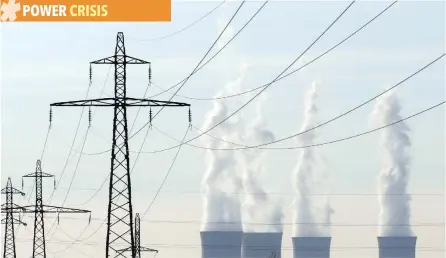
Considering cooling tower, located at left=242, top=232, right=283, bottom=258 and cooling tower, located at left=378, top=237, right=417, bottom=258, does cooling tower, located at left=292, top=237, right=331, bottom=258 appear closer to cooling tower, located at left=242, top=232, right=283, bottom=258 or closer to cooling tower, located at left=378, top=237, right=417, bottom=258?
cooling tower, located at left=242, top=232, right=283, bottom=258

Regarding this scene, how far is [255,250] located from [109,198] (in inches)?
4666

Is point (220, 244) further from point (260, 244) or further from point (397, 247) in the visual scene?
point (397, 247)

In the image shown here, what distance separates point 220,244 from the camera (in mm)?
145250

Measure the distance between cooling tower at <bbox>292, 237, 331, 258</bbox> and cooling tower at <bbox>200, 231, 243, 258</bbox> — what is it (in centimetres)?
817

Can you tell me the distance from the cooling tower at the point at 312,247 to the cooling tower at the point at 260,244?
4076 mm

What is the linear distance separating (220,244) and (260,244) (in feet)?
35.1

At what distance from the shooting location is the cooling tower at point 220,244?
14050cm

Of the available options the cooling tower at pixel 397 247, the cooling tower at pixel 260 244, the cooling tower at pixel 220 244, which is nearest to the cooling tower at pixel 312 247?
the cooling tower at pixel 260 244

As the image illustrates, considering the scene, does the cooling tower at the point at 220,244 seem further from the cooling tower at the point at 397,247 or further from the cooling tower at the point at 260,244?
the cooling tower at the point at 397,247

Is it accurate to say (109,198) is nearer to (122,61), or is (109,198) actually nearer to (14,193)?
(122,61)

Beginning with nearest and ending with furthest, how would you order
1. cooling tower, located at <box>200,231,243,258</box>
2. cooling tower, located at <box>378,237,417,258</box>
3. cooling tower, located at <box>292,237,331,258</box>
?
cooling tower, located at <box>200,231,243,258</box> → cooling tower, located at <box>378,237,417,258</box> → cooling tower, located at <box>292,237,331,258</box>

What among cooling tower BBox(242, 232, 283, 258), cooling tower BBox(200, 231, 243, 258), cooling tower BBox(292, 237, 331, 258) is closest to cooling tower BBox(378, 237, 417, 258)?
cooling tower BBox(292, 237, 331, 258)

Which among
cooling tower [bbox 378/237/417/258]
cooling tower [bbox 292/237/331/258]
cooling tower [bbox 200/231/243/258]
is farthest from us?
cooling tower [bbox 292/237/331/258]

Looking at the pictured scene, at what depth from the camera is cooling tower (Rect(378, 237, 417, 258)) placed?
143 meters
